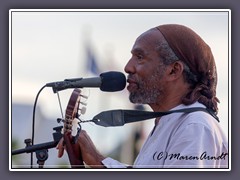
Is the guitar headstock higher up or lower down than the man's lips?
lower down

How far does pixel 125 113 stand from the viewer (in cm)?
335

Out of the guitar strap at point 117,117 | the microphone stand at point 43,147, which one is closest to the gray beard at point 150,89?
the guitar strap at point 117,117

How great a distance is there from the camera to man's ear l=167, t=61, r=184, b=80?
3100 mm

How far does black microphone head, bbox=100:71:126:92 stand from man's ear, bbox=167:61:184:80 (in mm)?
241

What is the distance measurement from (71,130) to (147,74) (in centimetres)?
49

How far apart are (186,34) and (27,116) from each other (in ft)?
3.33

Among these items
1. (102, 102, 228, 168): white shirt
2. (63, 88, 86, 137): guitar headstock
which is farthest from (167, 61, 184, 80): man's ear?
(63, 88, 86, 137): guitar headstock

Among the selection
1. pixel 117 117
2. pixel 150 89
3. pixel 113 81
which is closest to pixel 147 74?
pixel 150 89

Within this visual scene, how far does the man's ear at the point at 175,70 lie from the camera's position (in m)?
3.10

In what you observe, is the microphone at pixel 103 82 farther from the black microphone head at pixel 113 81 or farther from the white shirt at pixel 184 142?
the white shirt at pixel 184 142

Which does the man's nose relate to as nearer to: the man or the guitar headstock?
the man
